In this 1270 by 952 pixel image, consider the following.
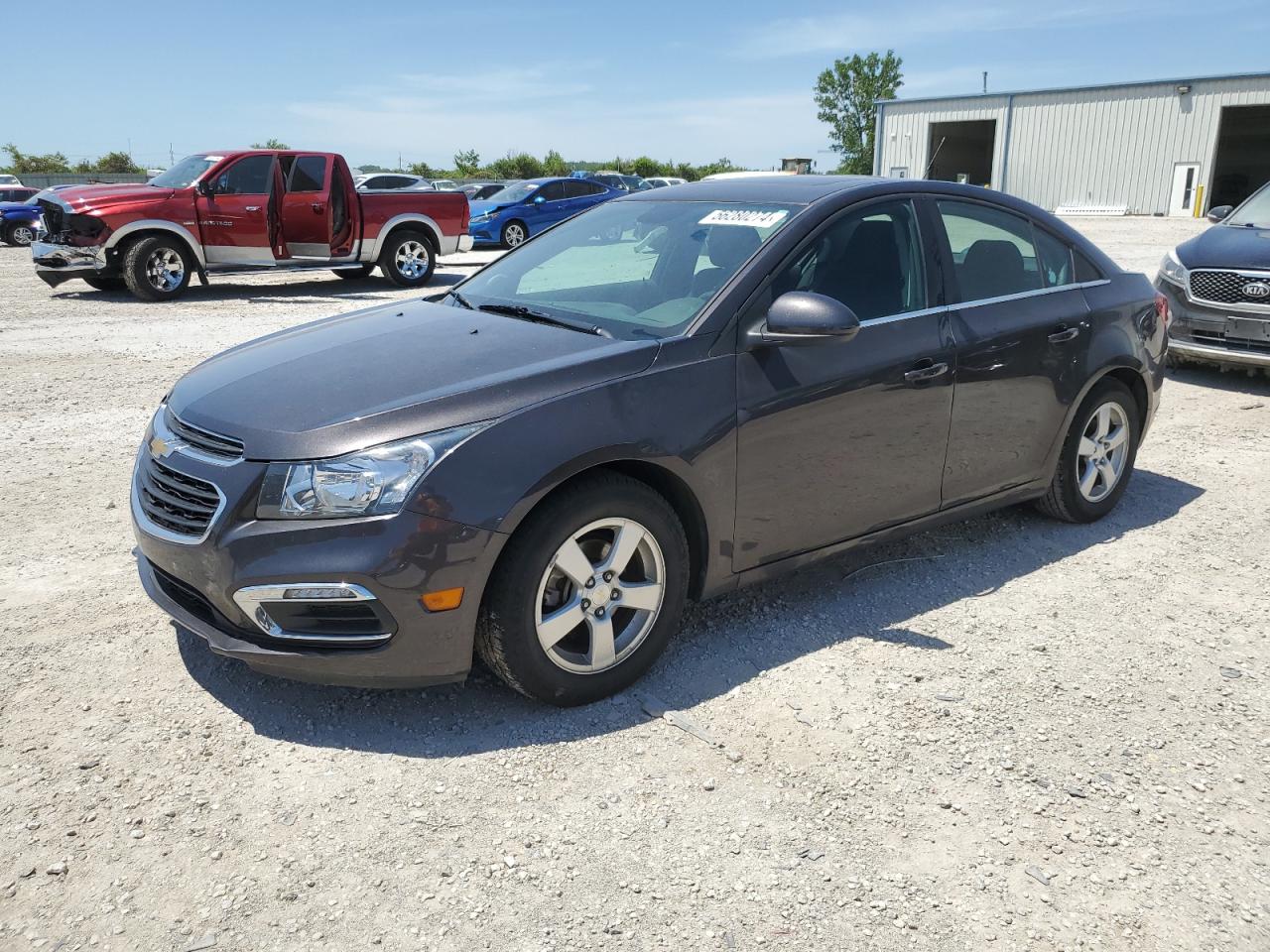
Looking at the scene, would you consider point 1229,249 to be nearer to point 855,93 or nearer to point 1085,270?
point 1085,270

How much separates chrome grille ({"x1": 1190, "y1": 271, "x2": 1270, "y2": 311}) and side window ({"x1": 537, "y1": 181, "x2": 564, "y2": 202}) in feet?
52.1

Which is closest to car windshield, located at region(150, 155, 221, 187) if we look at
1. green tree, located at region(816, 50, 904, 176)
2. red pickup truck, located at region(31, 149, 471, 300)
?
red pickup truck, located at region(31, 149, 471, 300)

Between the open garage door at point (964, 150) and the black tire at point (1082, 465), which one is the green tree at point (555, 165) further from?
the black tire at point (1082, 465)

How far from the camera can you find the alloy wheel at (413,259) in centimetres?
1491

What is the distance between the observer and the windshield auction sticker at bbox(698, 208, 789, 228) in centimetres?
382

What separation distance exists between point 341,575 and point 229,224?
38.4 ft

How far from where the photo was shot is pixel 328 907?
2441 mm

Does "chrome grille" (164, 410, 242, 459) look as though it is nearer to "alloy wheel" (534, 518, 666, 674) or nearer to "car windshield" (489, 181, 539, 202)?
"alloy wheel" (534, 518, 666, 674)

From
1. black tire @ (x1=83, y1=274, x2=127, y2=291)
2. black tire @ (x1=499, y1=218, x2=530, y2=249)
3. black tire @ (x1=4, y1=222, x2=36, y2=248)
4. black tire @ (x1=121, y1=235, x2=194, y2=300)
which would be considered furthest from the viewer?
black tire @ (x1=4, y1=222, x2=36, y2=248)

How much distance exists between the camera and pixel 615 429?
315 cm

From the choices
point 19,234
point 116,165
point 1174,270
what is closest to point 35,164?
point 116,165

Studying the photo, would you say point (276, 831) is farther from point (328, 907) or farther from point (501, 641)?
point (501, 641)

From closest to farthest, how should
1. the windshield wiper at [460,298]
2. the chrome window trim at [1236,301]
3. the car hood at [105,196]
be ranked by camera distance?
the windshield wiper at [460,298] < the chrome window trim at [1236,301] < the car hood at [105,196]

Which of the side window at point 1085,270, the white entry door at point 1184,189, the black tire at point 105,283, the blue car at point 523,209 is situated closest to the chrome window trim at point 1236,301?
the side window at point 1085,270
